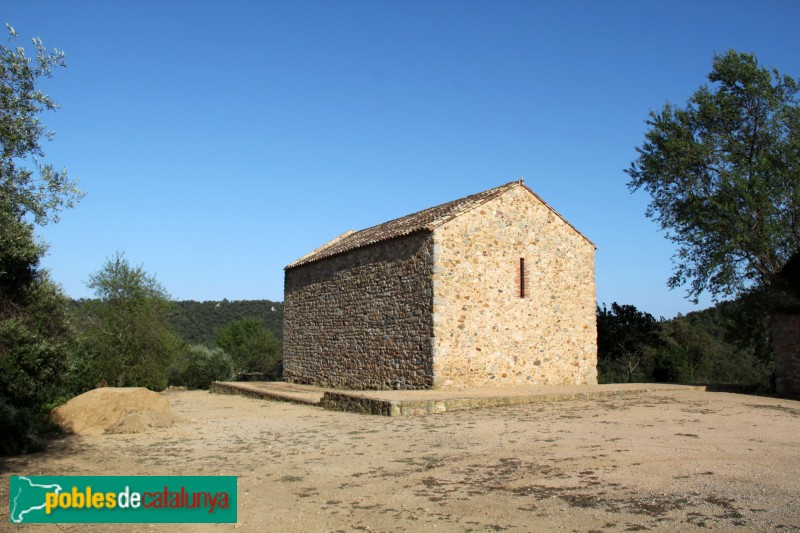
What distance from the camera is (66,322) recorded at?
13930 mm

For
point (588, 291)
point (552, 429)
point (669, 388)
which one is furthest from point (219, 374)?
point (552, 429)

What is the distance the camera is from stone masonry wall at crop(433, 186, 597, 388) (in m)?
17.0

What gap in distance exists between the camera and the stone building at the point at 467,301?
672 inches

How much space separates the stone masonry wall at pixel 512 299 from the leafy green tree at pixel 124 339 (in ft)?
38.2

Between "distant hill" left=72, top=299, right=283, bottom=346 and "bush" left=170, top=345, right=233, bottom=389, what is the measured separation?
2120 centimetres

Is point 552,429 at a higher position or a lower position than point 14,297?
lower

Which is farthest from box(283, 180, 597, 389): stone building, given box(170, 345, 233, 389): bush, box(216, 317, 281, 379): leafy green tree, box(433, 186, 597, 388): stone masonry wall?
box(216, 317, 281, 379): leafy green tree

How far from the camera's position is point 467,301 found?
1739 cm

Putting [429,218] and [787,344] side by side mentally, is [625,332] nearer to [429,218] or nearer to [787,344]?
[787,344]

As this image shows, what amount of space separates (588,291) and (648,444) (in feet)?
41.0

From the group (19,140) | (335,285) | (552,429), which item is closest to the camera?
(19,140)

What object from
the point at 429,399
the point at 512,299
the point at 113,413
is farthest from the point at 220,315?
the point at 429,399

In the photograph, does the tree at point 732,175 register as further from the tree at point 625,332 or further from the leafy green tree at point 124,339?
the leafy green tree at point 124,339

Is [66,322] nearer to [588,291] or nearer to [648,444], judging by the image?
[648,444]
